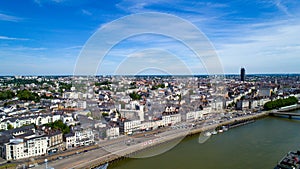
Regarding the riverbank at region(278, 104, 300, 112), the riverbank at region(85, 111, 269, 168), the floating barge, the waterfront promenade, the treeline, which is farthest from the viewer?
the riverbank at region(278, 104, 300, 112)

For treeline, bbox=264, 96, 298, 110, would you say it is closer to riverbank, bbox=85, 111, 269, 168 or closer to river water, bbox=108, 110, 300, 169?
riverbank, bbox=85, 111, 269, 168

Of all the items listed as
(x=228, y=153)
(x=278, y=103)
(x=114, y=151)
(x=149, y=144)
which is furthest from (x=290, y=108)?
(x=114, y=151)

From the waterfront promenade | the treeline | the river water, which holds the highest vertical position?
the treeline

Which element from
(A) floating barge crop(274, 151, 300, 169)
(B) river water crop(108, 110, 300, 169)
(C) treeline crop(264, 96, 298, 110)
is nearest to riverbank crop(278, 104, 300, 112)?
(C) treeline crop(264, 96, 298, 110)

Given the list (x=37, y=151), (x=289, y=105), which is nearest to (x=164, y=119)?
(x=37, y=151)

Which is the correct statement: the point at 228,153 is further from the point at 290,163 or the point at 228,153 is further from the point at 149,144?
the point at 149,144

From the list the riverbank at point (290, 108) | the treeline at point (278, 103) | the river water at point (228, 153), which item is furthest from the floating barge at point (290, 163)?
the riverbank at point (290, 108)

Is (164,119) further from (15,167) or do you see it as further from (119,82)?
(119,82)

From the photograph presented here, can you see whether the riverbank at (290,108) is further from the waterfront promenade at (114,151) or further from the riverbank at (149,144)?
the waterfront promenade at (114,151)

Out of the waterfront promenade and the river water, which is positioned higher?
the waterfront promenade

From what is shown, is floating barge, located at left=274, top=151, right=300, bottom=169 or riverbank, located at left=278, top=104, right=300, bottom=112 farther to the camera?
riverbank, located at left=278, top=104, right=300, bottom=112
